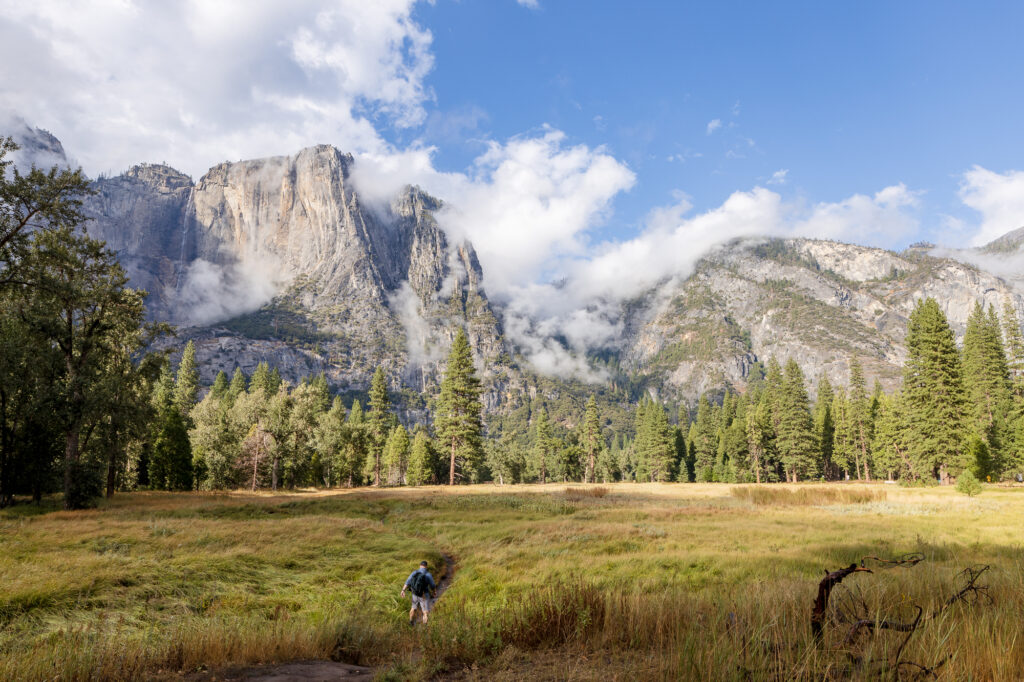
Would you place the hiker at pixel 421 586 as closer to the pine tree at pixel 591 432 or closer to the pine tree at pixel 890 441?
the pine tree at pixel 890 441

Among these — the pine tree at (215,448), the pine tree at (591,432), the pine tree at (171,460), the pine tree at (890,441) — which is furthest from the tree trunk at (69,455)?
the pine tree at (890,441)

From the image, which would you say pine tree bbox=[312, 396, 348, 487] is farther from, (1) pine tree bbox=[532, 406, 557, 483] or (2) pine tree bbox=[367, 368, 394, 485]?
(1) pine tree bbox=[532, 406, 557, 483]

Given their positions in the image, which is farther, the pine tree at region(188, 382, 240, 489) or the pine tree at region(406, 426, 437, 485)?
the pine tree at region(406, 426, 437, 485)

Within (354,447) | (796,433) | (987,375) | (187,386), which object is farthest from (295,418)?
(987,375)

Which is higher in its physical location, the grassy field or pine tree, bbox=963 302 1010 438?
pine tree, bbox=963 302 1010 438

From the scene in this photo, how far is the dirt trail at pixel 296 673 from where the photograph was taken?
529 cm

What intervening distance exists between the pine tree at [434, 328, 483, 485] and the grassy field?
22.5 metres

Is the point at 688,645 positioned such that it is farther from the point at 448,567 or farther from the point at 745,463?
the point at 745,463

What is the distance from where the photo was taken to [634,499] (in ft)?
138

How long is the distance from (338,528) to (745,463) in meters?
80.9

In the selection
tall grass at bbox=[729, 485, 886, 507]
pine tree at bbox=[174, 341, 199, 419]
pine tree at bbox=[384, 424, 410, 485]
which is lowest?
pine tree at bbox=[384, 424, 410, 485]

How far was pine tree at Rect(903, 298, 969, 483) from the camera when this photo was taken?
45.5 metres

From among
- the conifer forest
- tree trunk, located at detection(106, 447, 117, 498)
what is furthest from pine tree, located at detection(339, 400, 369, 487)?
tree trunk, located at detection(106, 447, 117, 498)

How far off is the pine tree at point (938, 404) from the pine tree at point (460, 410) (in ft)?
156
